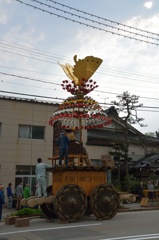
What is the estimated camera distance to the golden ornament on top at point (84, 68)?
14.5 meters

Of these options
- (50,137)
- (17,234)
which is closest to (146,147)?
(50,137)

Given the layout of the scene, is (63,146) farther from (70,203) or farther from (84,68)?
(84,68)

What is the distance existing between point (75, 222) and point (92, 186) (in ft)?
5.51

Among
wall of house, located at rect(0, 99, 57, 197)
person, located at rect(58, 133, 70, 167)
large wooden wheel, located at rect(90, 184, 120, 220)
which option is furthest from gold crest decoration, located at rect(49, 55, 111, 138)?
wall of house, located at rect(0, 99, 57, 197)

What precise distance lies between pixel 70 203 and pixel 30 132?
1523 cm

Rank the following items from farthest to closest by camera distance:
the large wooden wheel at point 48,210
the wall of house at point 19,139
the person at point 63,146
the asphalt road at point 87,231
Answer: the wall of house at point 19,139 < the large wooden wheel at point 48,210 < the person at point 63,146 < the asphalt road at point 87,231

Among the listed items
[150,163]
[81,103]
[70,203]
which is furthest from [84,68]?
[150,163]

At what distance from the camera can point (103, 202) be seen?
41.2 feet

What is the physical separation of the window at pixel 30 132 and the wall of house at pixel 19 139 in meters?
0.32

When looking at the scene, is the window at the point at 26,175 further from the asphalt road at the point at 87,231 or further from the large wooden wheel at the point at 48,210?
the asphalt road at the point at 87,231

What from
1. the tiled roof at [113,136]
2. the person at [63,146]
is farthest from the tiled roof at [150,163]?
the person at [63,146]

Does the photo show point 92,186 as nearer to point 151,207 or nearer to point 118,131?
point 151,207

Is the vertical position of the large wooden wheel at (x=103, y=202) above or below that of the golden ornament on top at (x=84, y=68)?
below

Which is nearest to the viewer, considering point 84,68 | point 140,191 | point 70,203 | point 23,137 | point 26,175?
point 70,203
